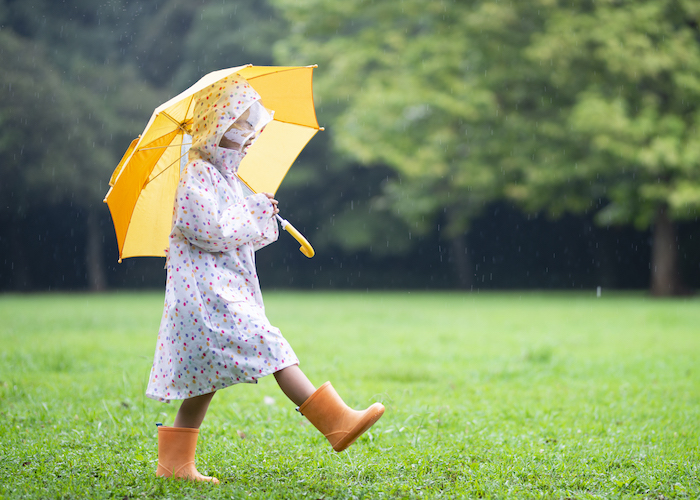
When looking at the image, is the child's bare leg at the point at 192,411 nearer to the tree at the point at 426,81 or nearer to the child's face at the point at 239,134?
the child's face at the point at 239,134

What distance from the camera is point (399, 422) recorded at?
440 centimetres

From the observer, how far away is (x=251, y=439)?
4.04m

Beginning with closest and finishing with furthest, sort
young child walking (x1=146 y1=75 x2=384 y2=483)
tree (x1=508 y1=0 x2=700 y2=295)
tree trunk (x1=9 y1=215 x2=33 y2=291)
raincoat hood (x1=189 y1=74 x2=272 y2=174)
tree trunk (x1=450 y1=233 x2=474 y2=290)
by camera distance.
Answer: young child walking (x1=146 y1=75 x2=384 y2=483) → raincoat hood (x1=189 y1=74 x2=272 y2=174) → tree (x1=508 y1=0 x2=700 y2=295) → tree trunk (x1=9 y1=215 x2=33 y2=291) → tree trunk (x1=450 y1=233 x2=474 y2=290)

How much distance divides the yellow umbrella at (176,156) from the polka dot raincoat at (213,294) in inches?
7.8

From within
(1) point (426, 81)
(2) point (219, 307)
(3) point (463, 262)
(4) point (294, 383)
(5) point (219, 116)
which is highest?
(1) point (426, 81)

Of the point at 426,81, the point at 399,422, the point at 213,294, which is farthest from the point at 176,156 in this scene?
the point at 426,81

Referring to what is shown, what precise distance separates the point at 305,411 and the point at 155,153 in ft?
4.69

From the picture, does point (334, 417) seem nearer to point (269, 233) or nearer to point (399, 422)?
point (269, 233)

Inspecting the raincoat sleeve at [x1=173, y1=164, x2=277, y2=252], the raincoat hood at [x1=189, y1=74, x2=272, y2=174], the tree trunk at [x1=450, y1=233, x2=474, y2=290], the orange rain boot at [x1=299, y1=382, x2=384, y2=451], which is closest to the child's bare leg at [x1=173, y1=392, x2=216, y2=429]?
the orange rain boot at [x1=299, y1=382, x2=384, y2=451]

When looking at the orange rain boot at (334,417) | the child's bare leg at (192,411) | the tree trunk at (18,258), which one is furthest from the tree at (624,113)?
the tree trunk at (18,258)

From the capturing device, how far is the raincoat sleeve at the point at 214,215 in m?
2.95

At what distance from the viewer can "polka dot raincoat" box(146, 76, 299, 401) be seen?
294cm

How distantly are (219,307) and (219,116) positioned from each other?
2.80 ft

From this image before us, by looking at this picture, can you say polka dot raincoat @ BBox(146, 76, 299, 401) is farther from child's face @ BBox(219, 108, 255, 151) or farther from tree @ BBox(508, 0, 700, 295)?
tree @ BBox(508, 0, 700, 295)
